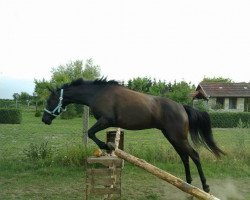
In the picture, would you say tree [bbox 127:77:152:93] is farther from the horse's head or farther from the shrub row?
the horse's head

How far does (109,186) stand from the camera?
6078 mm

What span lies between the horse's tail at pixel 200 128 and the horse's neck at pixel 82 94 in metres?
1.81

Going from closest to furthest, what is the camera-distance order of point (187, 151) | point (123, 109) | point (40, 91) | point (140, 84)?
point (123, 109) < point (187, 151) < point (140, 84) < point (40, 91)

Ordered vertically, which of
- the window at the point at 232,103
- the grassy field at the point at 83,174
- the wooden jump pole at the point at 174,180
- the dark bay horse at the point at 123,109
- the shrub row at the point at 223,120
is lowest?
the grassy field at the point at 83,174

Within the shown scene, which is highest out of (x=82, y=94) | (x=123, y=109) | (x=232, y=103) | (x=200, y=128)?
(x=232, y=103)

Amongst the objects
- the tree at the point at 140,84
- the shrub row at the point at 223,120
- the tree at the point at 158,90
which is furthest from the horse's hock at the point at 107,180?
the tree at the point at 158,90

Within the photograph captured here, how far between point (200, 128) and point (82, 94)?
7.93 ft

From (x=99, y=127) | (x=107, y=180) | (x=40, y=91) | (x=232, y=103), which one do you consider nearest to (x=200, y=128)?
(x=107, y=180)

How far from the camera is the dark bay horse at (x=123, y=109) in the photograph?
5.67m

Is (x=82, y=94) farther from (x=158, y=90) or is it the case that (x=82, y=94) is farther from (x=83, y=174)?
(x=158, y=90)

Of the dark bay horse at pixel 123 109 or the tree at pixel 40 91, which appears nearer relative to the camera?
the dark bay horse at pixel 123 109

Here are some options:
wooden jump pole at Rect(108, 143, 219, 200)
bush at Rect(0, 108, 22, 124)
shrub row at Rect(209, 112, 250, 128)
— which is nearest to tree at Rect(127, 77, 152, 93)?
shrub row at Rect(209, 112, 250, 128)

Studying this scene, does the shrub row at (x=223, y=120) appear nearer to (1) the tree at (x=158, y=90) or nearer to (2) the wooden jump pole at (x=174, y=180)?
(1) the tree at (x=158, y=90)

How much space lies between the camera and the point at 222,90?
129 feet
